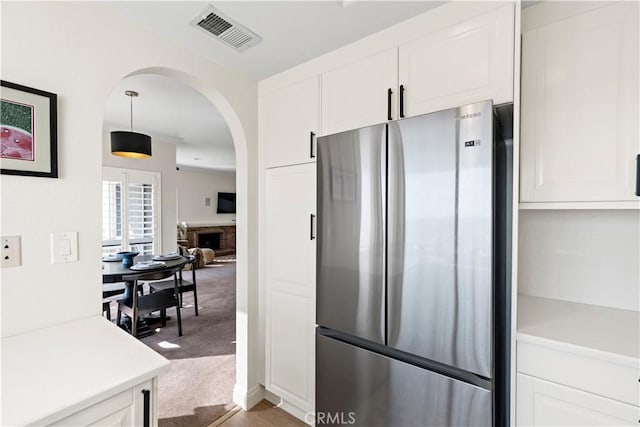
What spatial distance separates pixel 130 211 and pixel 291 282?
158 inches

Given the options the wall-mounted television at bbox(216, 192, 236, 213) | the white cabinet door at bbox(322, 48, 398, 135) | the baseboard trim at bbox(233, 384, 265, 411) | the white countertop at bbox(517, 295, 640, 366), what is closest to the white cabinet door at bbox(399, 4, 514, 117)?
the white cabinet door at bbox(322, 48, 398, 135)

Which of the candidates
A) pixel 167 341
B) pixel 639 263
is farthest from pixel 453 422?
pixel 167 341

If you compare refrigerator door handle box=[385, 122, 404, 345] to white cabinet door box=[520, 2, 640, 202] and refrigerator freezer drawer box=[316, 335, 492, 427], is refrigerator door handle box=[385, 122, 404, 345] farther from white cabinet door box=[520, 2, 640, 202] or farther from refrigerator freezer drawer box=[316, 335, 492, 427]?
white cabinet door box=[520, 2, 640, 202]

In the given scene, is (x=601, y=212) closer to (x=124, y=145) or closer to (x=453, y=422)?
(x=453, y=422)

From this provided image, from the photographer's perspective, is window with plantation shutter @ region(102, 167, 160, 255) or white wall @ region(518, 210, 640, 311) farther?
window with plantation shutter @ region(102, 167, 160, 255)

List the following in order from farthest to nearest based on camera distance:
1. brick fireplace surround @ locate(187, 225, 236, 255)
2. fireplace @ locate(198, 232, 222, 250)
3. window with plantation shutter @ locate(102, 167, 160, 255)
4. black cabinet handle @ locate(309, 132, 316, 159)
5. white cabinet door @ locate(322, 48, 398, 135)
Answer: fireplace @ locate(198, 232, 222, 250), brick fireplace surround @ locate(187, 225, 236, 255), window with plantation shutter @ locate(102, 167, 160, 255), black cabinet handle @ locate(309, 132, 316, 159), white cabinet door @ locate(322, 48, 398, 135)

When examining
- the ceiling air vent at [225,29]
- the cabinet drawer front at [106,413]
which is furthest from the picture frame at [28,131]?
the cabinet drawer front at [106,413]

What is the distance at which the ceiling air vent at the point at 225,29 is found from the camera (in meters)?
1.51

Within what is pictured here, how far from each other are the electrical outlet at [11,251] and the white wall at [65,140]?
2 centimetres

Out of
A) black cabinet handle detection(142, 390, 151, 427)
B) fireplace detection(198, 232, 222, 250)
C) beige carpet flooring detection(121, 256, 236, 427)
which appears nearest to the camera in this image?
black cabinet handle detection(142, 390, 151, 427)

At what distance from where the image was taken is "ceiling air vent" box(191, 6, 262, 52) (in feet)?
4.97

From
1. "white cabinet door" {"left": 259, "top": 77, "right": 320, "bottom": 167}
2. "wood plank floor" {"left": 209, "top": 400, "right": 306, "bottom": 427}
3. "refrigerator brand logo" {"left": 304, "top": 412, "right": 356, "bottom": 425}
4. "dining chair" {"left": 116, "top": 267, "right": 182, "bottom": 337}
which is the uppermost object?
"white cabinet door" {"left": 259, "top": 77, "right": 320, "bottom": 167}

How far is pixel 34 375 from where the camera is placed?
0.87 metres

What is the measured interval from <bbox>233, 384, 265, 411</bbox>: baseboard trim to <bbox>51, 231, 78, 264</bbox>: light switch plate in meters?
1.46
